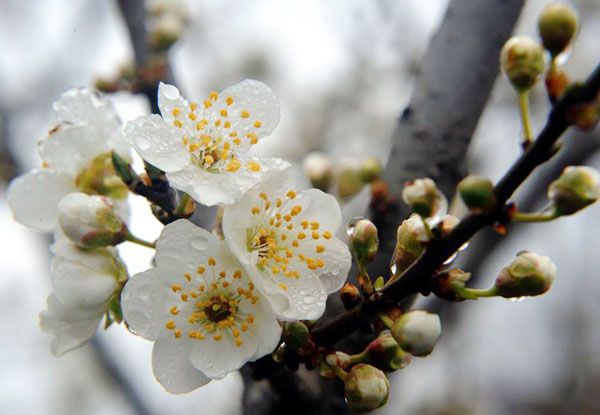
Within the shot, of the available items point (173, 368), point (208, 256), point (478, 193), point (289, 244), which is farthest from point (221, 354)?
point (478, 193)

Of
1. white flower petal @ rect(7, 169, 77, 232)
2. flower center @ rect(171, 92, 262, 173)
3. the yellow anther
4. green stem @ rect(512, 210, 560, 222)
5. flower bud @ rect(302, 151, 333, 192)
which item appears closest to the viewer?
green stem @ rect(512, 210, 560, 222)

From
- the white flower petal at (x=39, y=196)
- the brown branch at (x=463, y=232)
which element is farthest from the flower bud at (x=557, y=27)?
the white flower petal at (x=39, y=196)

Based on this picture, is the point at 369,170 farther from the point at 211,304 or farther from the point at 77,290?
the point at 77,290

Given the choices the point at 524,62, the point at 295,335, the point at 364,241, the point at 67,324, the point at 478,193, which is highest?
the point at 524,62

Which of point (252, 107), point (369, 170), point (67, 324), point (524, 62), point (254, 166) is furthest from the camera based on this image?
point (369, 170)

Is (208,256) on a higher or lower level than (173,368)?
higher

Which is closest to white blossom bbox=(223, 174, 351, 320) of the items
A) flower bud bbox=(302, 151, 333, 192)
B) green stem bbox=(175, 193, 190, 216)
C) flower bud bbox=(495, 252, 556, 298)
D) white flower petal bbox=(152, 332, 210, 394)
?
green stem bbox=(175, 193, 190, 216)

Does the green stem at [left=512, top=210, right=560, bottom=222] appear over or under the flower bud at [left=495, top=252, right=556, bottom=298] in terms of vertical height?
over

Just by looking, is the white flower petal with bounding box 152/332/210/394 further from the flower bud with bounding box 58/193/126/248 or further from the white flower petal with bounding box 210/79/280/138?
the white flower petal with bounding box 210/79/280/138
